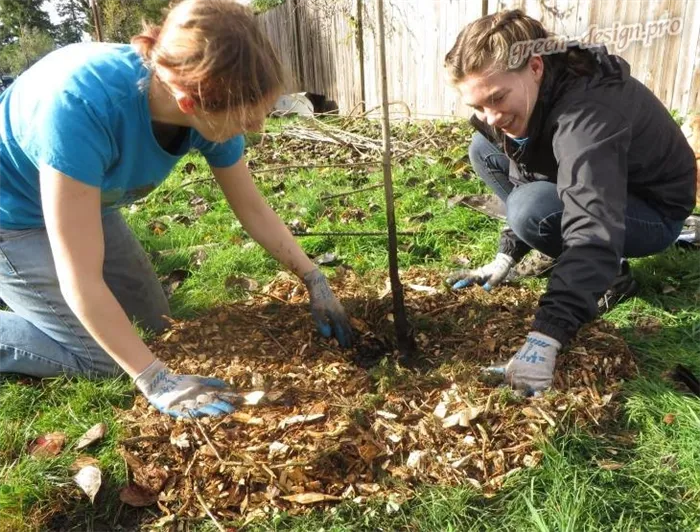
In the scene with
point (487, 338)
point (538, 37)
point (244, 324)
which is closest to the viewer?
point (538, 37)

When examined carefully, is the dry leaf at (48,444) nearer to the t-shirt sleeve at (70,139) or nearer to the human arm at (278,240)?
the t-shirt sleeve at (70,139)

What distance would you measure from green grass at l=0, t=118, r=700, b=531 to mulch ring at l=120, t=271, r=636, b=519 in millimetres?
61

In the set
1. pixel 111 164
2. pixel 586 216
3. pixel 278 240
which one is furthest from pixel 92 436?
pixel 586 216

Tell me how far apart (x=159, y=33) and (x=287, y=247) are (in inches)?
40.6

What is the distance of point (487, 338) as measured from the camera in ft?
7.25

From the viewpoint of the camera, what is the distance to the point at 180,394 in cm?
181

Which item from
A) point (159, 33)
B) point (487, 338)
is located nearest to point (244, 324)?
point (487, 338)

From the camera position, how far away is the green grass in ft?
5.00

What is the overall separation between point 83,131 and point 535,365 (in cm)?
164

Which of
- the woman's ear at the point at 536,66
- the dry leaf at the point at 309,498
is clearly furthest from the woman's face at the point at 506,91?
the dry leaf at the point at 309,498

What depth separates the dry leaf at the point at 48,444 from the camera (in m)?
1.85

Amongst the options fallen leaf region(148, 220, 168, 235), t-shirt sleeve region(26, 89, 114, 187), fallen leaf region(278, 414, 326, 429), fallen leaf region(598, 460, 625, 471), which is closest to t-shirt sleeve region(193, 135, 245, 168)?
t-shirt sleeve region(26, 89, 114, 187)

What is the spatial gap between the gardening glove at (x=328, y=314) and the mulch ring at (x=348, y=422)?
0.08m

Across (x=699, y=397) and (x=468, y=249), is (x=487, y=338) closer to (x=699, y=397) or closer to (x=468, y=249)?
(x=699, y=397)
